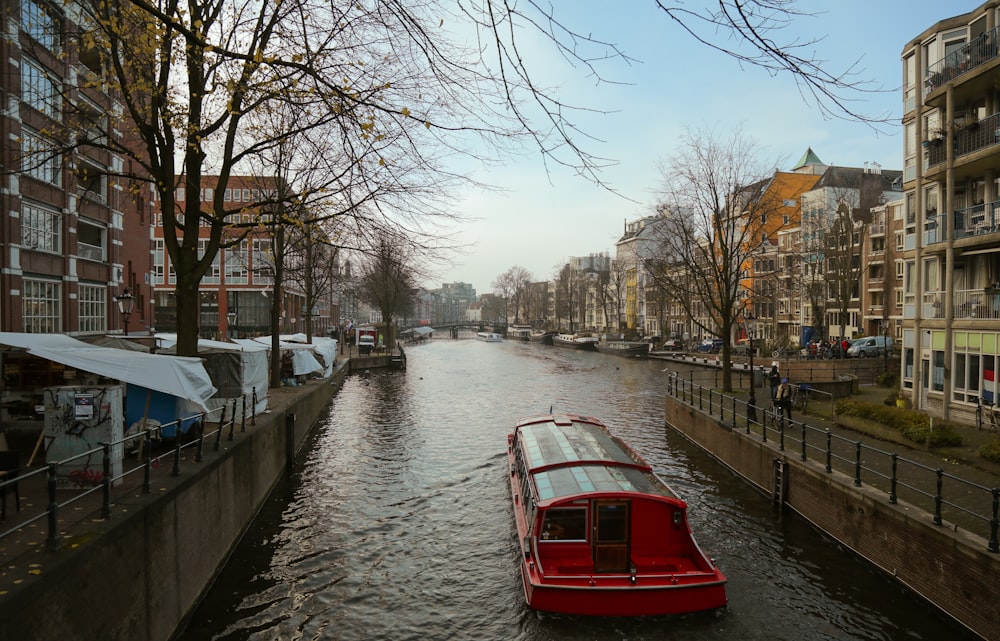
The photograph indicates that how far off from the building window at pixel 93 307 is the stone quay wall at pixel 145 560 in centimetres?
1818

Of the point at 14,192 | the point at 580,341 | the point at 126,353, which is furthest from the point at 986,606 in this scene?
the point at 580,341

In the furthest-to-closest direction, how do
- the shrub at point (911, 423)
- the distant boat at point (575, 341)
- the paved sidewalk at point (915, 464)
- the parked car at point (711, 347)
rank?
the distant boat at point (575, 341), the parked car at point (711, 347), the shrub at point (911, 423), the paved sidewalk at point (915, 464)

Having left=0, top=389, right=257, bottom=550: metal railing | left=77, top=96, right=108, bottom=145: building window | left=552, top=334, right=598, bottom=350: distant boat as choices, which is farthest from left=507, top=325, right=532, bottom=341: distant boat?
left=0, top=389, right=257, bottom=550: metal railing

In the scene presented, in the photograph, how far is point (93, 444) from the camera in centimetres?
995

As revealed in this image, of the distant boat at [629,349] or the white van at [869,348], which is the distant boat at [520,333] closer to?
the distant boat at [629,349]

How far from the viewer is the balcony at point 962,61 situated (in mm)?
19719

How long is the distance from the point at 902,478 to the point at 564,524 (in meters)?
7.95

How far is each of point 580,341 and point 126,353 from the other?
254ft

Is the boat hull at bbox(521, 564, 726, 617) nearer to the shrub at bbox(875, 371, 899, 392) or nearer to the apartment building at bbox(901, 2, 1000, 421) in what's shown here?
the apartment building at bbox(901, 2, 1000, 421)

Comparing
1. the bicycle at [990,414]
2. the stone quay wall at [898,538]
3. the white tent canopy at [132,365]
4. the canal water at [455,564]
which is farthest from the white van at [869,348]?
the white tent canopy at [132,365]

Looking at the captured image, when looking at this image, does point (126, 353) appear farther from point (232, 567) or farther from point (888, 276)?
point (888, 276)

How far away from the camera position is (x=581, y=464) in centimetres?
1275

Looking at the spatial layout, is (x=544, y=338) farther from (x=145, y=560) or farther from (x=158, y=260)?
(x=145, y=560)

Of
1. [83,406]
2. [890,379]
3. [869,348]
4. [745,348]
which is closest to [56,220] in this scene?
[83,406]
